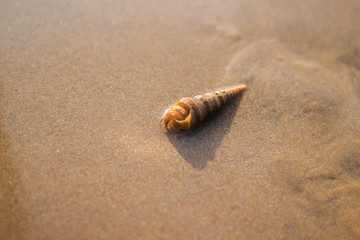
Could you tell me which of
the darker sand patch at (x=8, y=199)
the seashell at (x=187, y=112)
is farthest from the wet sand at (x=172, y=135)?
the seashell at (x=187, y=112)

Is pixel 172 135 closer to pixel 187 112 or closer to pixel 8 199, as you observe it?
pixel 187 112

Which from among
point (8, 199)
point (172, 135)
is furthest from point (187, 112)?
point (8, 199)

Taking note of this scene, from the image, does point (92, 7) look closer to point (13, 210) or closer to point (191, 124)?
point (191, 124)

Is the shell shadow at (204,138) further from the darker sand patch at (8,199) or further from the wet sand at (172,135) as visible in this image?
the darker sand patch at (8,199)

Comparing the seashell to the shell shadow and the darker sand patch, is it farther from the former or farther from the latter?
the darker sand patch

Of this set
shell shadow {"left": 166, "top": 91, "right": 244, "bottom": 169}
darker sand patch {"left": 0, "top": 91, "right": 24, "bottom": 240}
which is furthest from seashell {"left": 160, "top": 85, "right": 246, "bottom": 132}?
darker sand patch {"left": 0, "top": 91, "right": 24, "bottom": 240}

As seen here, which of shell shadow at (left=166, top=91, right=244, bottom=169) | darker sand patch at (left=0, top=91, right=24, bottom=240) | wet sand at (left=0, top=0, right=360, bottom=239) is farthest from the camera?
shell shadow at (left=166, top=91, right=244, bottom=169)

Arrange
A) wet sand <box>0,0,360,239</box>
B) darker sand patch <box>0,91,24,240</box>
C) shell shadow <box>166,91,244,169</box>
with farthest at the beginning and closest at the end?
1. shell shadow <box>166,91,244,169</box>
2. wet sand <box>0,0,360,239</box>
3. darker sand patch <box>0,91,24,240</box>

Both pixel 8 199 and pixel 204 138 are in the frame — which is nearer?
pixel 8 199
